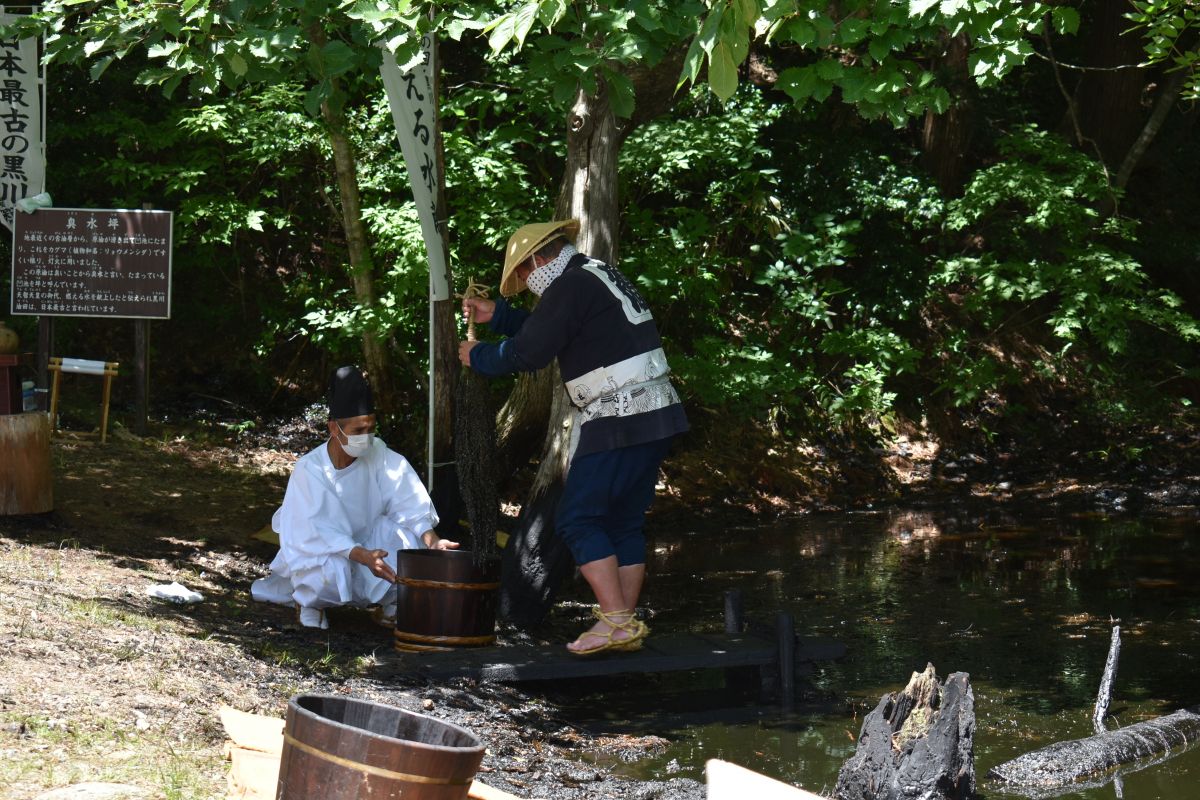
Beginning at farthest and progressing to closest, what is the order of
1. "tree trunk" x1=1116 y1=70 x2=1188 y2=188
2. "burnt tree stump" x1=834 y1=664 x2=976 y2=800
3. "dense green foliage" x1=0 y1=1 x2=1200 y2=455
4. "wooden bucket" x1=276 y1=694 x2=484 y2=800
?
"tree trunk" x1=1116 y1=70 x2=1188 y2=188 → "dense green foliage" x1=0 y1=1 x2=1200 y2=455 → "burnt tree stump" x1=834 y1=664 x2=976 y2=800 → "wooden bucket" x1=276 y1=694 x2=484 y2=800

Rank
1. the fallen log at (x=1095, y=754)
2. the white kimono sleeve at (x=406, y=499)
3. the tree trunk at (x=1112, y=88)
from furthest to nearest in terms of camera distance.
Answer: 1. the tree trunk at (x=1112, y=88)
2. the white kimono sleeve at (x=406, y=499)
3. the fallen log at (x=1095, y=754)

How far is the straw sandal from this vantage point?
5.75m

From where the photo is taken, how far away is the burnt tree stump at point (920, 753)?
4.33 metres

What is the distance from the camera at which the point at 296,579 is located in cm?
621

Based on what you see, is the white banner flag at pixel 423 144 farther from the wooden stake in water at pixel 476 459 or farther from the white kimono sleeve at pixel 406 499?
the white kimono sleeve at pixel 406 499

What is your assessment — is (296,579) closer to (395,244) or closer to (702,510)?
(395,244)

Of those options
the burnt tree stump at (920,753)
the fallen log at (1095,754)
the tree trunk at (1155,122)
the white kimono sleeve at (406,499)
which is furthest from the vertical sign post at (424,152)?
the tree trunk at (1155,122)

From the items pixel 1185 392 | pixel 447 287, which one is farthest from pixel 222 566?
pixel 1185 392

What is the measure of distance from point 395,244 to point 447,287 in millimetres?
2608

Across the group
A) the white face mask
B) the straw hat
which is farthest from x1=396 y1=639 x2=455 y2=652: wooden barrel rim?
the straw hat

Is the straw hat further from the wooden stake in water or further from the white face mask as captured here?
the white face mask

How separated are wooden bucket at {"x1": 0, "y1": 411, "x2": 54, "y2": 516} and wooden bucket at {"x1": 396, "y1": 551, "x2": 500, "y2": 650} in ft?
8.63

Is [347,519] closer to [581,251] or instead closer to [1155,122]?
[581,251]

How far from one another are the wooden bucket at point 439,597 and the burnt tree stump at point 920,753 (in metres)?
1.95
